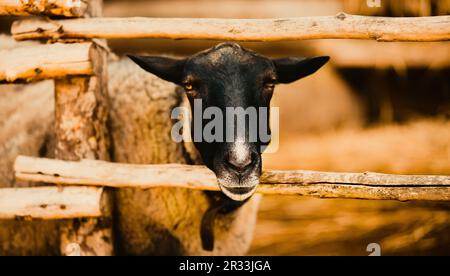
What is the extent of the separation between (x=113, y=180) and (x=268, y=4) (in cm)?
404

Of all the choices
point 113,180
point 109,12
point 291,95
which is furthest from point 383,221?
point 109,12

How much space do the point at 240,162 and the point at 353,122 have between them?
4.25 metres

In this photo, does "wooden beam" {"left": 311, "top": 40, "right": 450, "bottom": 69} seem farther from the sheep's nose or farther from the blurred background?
the sheep's nose

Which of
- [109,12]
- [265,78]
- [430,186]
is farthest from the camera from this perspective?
[109,12]

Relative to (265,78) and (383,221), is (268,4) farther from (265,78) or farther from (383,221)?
(265,78)

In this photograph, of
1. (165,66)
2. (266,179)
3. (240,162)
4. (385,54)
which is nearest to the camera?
(240,162)

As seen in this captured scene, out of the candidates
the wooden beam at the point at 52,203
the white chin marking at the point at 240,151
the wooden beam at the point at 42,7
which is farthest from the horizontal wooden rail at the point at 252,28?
the wooden beam at the point at 52,203

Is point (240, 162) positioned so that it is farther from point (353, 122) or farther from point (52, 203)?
point (353, 122)

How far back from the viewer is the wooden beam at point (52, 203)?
2.80m

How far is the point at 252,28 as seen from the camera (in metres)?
2.66

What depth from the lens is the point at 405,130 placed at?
5.80m

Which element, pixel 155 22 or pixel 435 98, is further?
pixel 435 98

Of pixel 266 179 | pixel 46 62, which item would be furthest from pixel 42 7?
pixel 266 179
